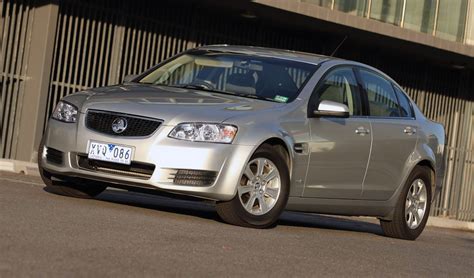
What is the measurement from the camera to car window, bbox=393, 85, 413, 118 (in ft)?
40.8

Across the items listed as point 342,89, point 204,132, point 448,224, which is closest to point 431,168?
point 342,89

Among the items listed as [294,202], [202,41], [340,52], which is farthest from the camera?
[340,52]

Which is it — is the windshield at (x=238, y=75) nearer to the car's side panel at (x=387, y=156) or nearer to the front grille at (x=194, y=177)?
the car's side panel at (x=387, y=156)

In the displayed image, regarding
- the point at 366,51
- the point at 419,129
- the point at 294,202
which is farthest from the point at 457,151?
the point at 294,202

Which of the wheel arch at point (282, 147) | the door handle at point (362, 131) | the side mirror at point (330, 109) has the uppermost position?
the side mirror at point (330, 109)

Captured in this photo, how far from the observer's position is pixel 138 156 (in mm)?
9695

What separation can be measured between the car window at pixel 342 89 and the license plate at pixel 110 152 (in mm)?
2163

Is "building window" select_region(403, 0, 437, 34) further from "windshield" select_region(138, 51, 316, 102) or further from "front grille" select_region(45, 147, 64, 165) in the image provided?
"front grille" select_region(45, 147, 64, 165)

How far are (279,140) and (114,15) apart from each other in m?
9.94

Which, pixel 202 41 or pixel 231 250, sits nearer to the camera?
pixel 231 250

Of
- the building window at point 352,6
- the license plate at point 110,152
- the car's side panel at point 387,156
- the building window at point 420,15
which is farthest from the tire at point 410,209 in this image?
the building window at point 420,15

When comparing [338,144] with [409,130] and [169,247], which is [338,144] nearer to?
[409,130]

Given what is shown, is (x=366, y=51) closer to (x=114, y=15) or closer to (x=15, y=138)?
(x=114, y=15)

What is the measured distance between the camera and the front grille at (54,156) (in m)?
10.2
